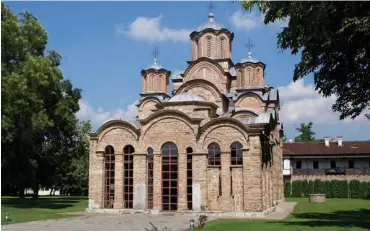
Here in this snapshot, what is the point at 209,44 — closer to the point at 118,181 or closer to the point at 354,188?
the point at 118,181

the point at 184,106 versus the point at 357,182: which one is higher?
the point at 184,106

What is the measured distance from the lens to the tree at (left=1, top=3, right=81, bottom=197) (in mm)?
28031

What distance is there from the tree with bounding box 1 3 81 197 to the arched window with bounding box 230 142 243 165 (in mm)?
12592

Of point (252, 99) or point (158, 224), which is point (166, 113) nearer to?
point (158, 224)

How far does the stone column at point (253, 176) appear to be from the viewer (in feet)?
76.7

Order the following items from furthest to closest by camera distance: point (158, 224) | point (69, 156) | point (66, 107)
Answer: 1. point (69, 156)
2. point (66, 107)
3. point (158, 224)

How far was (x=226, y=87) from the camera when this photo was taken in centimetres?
3503

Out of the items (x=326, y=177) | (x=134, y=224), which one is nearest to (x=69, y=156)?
(x=134, y=224)

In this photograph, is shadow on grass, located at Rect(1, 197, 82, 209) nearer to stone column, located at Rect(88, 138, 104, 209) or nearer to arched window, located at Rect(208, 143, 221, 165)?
stone column, located at Rect(88, 138, 104, 209)

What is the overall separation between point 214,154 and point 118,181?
5.88 m

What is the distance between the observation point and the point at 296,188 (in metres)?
52.8

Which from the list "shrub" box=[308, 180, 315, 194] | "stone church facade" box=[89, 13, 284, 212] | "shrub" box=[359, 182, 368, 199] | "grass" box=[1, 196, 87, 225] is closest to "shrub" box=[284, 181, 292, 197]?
"shrub" box=[308, 180, 315, 194]

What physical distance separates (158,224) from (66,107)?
53.6 feet

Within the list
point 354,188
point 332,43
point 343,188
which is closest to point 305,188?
point 343,188
